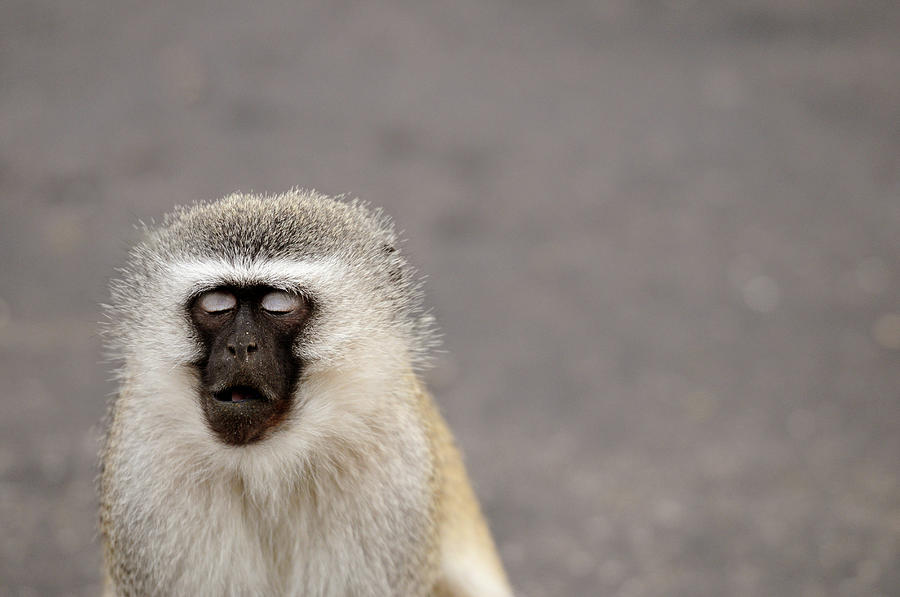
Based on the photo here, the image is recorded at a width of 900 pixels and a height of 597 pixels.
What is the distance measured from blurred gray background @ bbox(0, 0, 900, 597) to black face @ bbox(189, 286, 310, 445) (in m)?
0.51

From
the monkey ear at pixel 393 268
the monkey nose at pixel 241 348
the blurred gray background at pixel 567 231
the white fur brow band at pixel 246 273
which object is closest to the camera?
the monkey nose at pixel 241 348

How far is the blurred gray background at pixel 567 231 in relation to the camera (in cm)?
405

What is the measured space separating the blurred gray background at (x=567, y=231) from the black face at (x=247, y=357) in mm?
513

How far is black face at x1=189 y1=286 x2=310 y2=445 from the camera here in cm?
212

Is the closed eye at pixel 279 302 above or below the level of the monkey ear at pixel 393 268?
below

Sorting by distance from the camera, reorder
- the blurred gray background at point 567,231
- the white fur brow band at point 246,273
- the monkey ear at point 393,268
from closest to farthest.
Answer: the white fur brow band at point 246,273, the monkey ear at point 393,268, the blurred gray background at point 567,231

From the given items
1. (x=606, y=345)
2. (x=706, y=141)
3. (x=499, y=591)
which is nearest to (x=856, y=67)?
(x=706, y=141)

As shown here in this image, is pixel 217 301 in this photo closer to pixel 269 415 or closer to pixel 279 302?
pixel 279 302

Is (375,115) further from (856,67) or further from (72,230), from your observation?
(856,67)

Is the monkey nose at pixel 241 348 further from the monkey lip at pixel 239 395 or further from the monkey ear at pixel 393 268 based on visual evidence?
the monkey ear at pixel 393 268

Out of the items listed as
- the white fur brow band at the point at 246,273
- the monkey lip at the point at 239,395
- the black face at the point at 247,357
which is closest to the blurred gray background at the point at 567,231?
the white fur brow band at the point at 246,273

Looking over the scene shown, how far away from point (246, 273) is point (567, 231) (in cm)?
359

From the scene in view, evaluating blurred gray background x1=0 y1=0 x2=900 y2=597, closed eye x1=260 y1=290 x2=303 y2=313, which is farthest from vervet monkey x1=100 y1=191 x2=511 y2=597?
blurred gray background x1=0 y1=0 x2=900 y2=597

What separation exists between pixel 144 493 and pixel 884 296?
412cm
